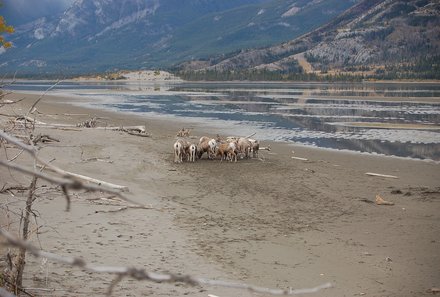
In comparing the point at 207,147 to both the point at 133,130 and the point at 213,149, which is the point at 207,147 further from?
the point at 133,130

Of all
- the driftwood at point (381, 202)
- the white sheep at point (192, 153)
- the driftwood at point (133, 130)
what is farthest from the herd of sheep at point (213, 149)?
the driftwood at point (381, 202)

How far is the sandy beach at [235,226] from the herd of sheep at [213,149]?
674 millimetres

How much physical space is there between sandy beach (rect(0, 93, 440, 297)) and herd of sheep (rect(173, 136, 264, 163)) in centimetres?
67

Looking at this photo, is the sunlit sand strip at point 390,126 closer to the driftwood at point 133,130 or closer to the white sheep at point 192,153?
the driftwood at point 133,130

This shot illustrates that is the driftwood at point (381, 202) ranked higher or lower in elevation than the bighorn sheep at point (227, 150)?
lower

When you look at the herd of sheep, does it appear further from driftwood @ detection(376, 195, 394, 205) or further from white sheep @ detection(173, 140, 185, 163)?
driftwood @ detection(376, 195, 394, 205)

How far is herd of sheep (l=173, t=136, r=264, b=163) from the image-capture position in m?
17.8

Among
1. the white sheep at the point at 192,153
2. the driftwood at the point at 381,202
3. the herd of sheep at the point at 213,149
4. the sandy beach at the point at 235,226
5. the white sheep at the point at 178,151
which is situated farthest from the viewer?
the white sheep at the point at 192,153

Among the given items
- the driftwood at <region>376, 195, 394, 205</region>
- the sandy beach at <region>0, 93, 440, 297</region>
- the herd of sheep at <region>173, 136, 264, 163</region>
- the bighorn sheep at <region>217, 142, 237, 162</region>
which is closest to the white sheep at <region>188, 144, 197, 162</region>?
the herd of sheep at <region>173, 136, 264, 163</region>

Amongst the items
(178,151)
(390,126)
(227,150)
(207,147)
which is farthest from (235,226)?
(390,126)

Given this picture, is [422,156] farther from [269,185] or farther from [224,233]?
[224,233]

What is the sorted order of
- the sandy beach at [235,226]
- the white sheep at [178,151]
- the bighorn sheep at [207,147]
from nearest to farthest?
the sandy beach at [235,226], the white sheep at [178,151], the bighorn sheep at [207,147]

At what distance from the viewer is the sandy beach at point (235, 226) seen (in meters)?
7.32

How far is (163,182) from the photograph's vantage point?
13.8 metres
